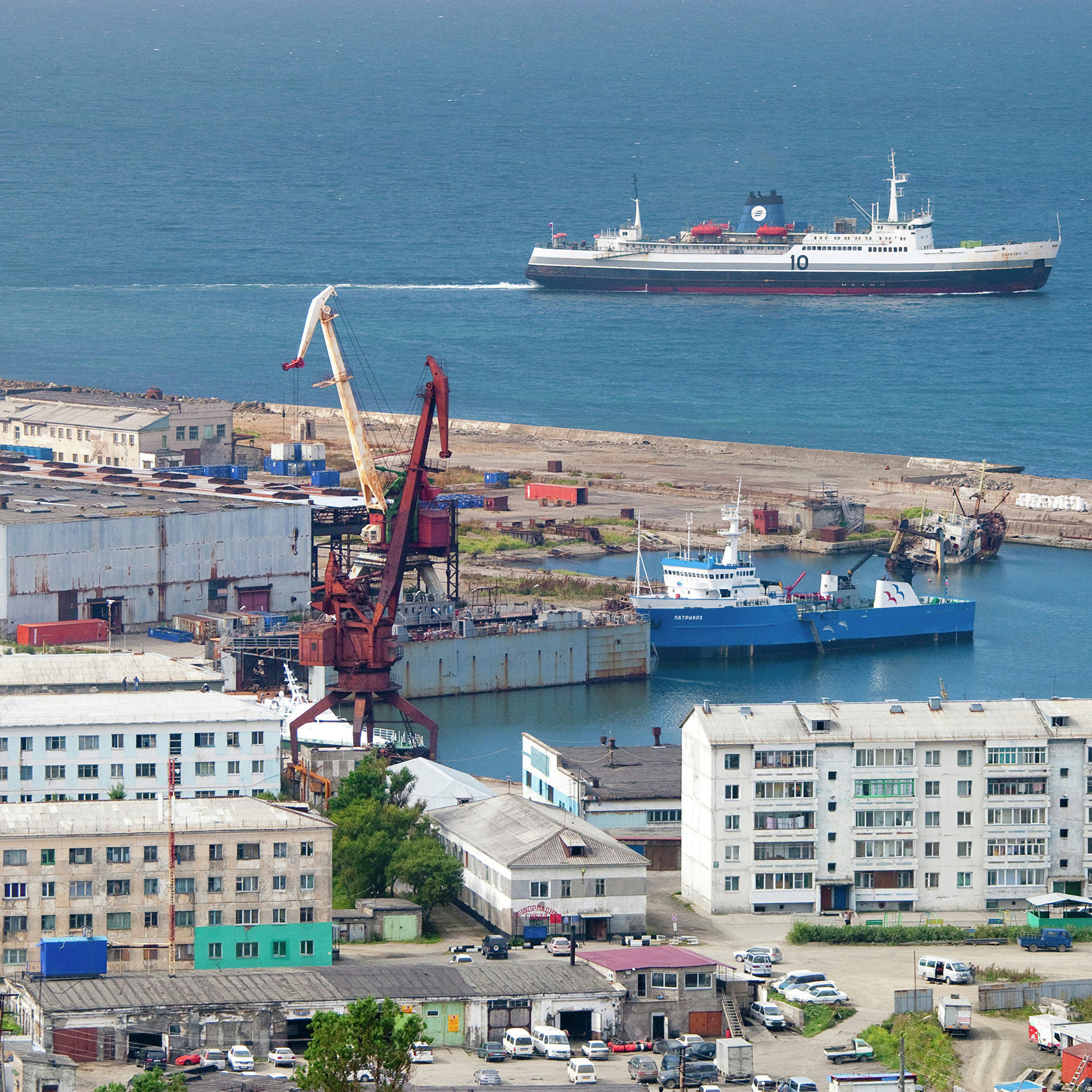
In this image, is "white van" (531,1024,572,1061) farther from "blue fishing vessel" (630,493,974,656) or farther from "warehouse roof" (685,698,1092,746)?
"blue fishing vessel" (630,493,974,656)

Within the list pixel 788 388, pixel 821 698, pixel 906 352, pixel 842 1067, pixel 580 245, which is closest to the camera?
pixel 842 1067

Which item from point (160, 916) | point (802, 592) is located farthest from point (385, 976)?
point (802, 592)

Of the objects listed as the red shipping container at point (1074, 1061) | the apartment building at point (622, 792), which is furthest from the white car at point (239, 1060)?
the apartment building at point (622, 792)

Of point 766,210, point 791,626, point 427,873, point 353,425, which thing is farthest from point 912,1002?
point 766,210

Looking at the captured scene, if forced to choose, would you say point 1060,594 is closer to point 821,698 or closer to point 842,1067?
point 821,698

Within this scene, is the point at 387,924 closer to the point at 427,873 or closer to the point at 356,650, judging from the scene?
the point at 427,873

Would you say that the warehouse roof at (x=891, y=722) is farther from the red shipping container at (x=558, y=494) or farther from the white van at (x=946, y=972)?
the red shipping container at (x=558, y=494)

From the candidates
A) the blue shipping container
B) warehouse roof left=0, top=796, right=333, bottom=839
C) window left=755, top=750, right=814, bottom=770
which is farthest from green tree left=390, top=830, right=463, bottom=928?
the blue shipping container
